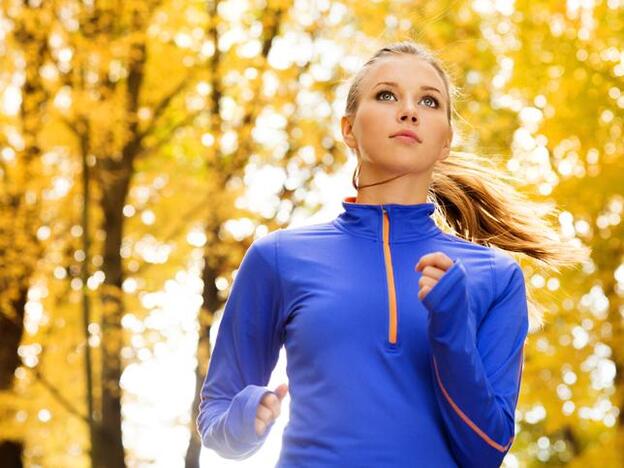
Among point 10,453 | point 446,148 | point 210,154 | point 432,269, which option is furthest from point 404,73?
point 10,453

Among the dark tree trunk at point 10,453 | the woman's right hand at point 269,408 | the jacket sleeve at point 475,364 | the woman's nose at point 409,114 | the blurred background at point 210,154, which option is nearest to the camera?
the jacket sleeve at point 475,364

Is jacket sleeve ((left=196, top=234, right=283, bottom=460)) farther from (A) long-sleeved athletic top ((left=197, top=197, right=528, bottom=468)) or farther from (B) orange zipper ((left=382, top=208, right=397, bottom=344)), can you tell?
(B) orange zipper ((left=382, top=208, right=397, bottom=344))

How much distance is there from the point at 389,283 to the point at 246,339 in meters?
0.38

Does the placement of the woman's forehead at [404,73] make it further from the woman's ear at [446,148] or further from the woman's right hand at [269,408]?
the woman's right hand at [269,408]

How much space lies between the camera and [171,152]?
12.7 m

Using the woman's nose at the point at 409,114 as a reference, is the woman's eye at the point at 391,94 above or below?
above

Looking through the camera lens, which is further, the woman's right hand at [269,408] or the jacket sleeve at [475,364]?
the woman's right hand at [269,408]

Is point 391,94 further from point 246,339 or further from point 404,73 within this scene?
point 246,339

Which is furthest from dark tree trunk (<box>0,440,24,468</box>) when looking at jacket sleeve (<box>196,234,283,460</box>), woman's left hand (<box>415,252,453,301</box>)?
woman's left hand (<box>415,252,453,301</box>)

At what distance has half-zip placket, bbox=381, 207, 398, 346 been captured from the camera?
2082 millimetres

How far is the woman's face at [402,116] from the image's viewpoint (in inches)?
90.1

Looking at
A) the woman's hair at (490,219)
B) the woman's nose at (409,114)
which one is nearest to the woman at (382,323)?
the woman's nose at (409,114)

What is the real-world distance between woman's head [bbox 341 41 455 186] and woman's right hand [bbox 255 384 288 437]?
55cm

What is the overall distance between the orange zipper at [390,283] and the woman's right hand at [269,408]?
23 cm
